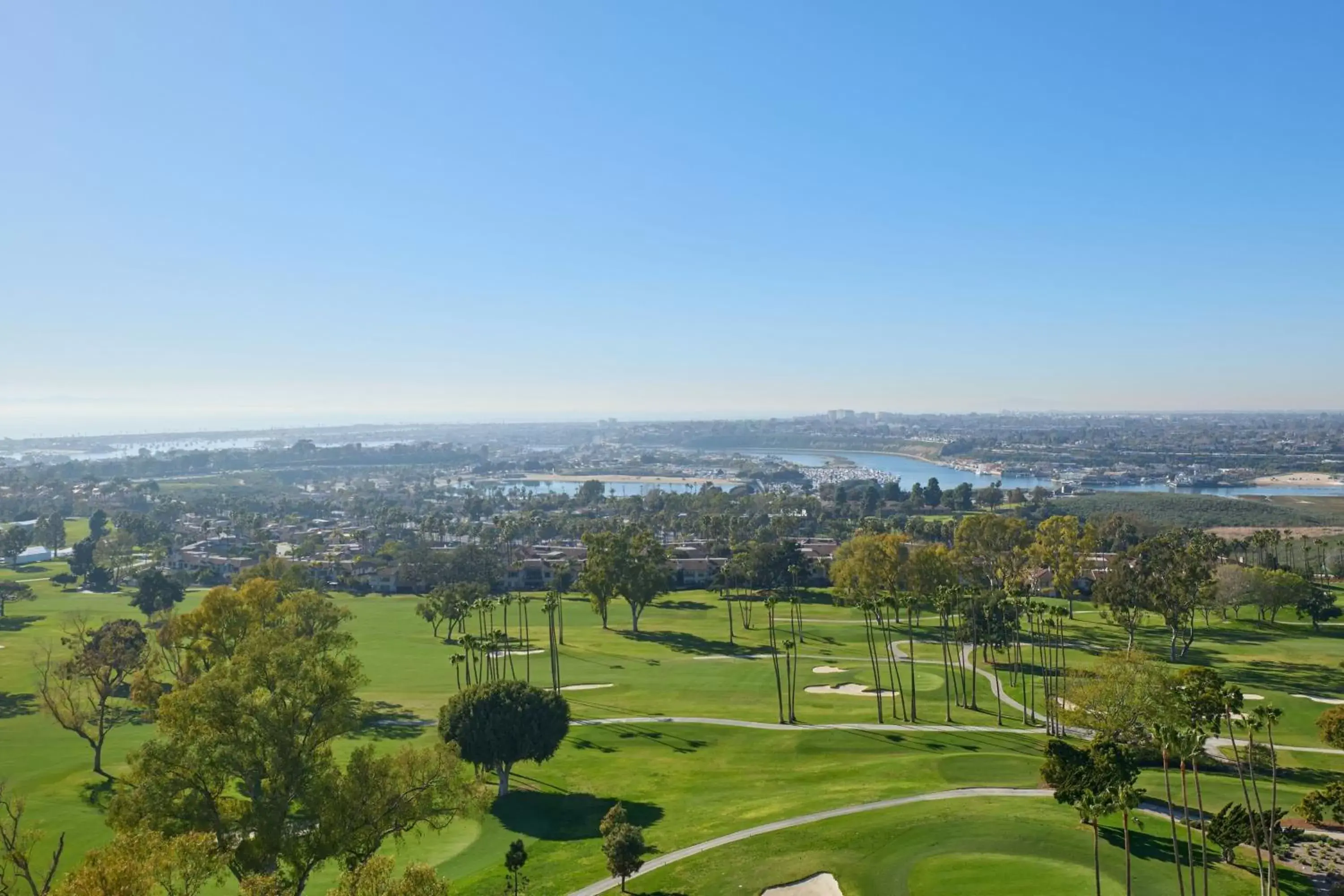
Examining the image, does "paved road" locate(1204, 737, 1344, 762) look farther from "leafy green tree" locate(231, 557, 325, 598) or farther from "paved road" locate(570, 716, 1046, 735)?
"leafy green tree" locate(231, 557, 325, 598)

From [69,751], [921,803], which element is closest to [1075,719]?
[921,803]

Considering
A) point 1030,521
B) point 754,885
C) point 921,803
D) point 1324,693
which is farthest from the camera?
point 1030,521

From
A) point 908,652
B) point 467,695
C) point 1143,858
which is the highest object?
point 467,695

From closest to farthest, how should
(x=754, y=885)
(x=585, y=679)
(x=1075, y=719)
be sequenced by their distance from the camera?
(x=754, y=885), (x=1075, y=719), (x=585, y=679)

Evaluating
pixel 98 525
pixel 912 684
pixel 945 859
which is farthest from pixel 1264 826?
pixel 98 525

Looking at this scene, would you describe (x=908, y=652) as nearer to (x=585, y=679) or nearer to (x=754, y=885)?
(x=585, y=679)

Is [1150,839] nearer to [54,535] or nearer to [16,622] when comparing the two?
[16,622]

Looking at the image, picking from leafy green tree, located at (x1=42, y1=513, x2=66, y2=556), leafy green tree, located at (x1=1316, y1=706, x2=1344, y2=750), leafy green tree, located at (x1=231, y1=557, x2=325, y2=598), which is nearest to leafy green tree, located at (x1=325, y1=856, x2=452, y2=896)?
leafy green tree, located at (x1=1316, y1=706, x2=1344, y2=750)
